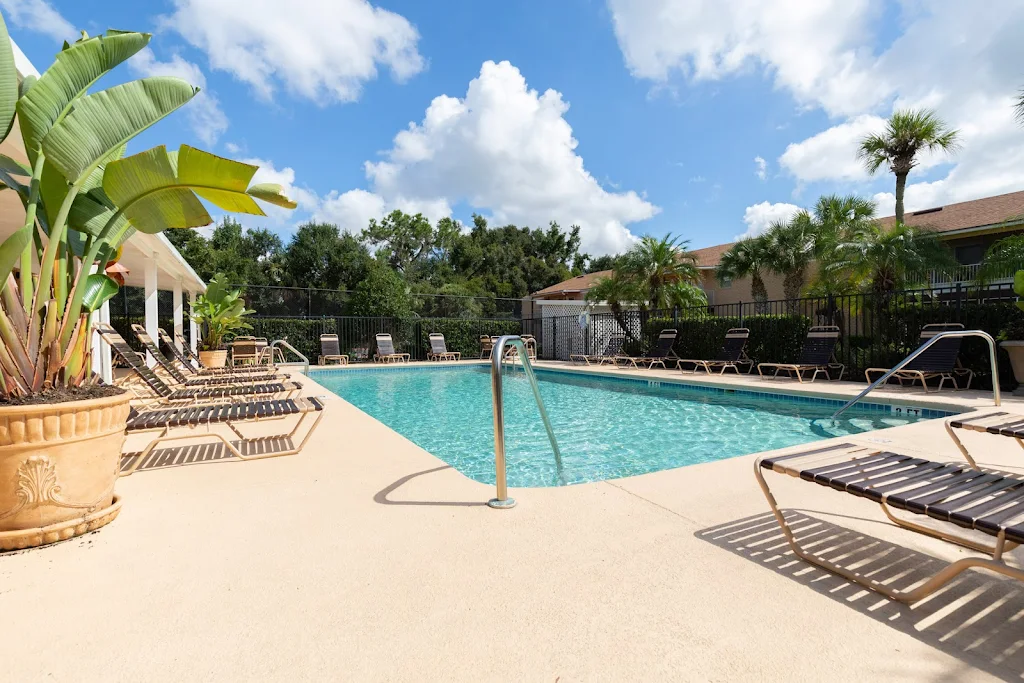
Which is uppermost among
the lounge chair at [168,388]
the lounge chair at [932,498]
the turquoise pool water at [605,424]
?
the lounge chair at [168,388]

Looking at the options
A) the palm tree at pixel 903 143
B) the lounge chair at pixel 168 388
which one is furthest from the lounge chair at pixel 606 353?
the lounge chair at pixel 168 388

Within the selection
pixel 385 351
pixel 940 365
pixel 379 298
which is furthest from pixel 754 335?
pixel 379 298

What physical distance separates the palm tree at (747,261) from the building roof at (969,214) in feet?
14.7

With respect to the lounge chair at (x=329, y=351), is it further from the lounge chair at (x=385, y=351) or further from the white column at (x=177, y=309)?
the white column at (x=177, y=309)

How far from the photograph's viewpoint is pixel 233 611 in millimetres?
1884

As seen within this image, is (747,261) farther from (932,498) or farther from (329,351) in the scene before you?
(932,498)

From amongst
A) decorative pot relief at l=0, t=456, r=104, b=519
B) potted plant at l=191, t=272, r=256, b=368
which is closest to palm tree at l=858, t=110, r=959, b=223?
potted plant at l=191, t=272, r=256, b=368

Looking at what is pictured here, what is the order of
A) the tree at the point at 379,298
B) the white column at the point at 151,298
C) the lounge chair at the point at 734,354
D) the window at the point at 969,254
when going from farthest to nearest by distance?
the tree at the point at 379,298 → the window at the point at 969,254 → the lounge chair at the point at 734,354 → the white column at the point at 151,298

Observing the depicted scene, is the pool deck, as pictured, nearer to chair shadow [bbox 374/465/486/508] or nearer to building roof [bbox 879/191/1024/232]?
chair shadow [bbox 374/465/486/508]

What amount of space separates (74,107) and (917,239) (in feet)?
45.8

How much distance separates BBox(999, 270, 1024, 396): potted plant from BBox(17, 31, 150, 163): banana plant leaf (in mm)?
11215

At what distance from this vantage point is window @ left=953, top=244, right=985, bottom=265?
16.2 meters

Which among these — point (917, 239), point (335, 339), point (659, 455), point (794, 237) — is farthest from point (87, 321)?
point (794, 237)

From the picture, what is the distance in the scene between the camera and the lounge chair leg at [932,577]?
1592 millimetres
